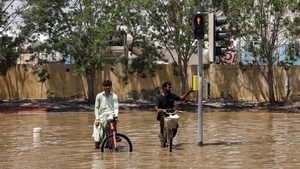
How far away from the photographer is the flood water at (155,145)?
43.8ft

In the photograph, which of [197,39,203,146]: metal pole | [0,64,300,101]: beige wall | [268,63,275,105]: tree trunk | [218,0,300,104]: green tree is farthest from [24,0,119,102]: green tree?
[197,39,203,146]: metal pole

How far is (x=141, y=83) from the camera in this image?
3931 centimetres

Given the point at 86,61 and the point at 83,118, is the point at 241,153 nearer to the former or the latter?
the point at 83,118

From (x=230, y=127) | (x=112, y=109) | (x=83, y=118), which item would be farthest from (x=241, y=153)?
(x=83, y=118)

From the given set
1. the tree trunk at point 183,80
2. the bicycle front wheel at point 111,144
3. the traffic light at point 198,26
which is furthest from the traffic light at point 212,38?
the tree trunk at point 183,80

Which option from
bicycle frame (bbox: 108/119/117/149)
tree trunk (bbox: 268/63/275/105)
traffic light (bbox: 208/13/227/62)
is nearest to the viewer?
bicycle frame (bbox: 108/119/117/149)

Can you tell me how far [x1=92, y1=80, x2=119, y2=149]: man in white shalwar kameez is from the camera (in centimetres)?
1491

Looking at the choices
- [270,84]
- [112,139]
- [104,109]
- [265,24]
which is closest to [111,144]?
[112,139]

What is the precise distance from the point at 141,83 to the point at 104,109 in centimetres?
2437

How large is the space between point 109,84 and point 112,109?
23.7 inches

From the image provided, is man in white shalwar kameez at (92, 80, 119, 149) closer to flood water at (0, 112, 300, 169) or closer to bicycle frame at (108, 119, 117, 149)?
bicycle frame at (108, 119, 117, 149)

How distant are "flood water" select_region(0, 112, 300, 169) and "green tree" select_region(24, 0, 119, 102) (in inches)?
326

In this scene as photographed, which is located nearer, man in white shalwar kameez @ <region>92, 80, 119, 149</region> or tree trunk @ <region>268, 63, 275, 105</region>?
man in white shalwar kameez @ <region>92, 80, 119, 149</region>

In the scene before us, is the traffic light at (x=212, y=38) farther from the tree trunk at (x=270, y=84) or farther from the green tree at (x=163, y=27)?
the tree trunk at (x=270, y=84)
